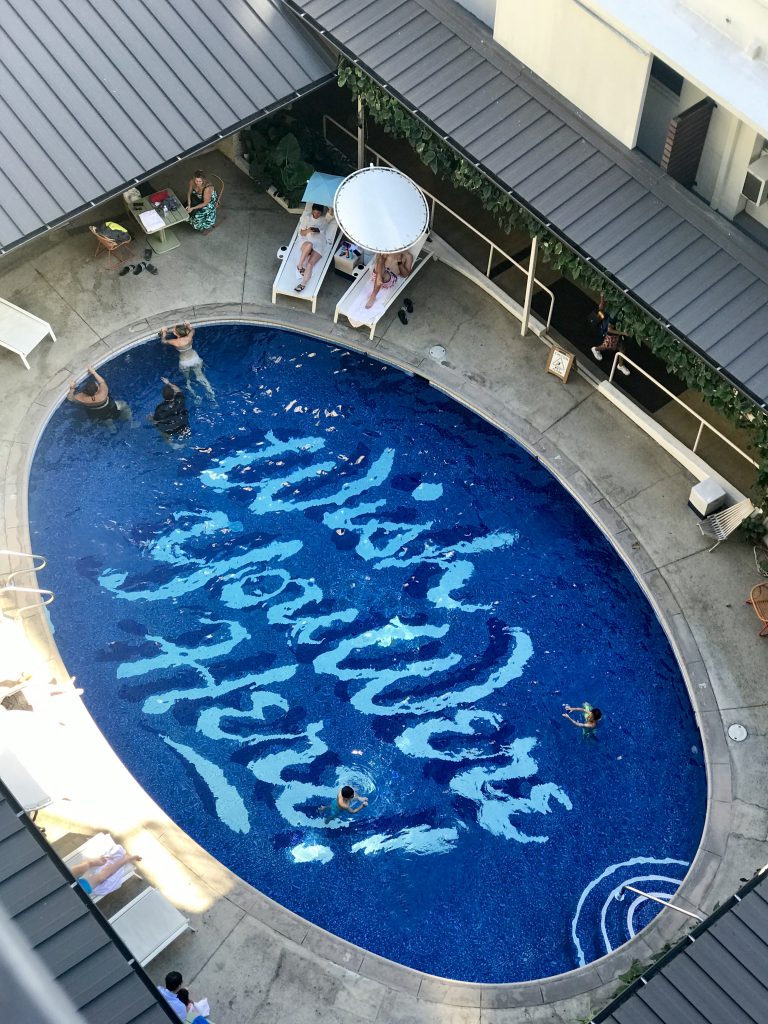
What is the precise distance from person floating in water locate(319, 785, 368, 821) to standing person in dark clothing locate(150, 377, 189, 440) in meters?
7.71

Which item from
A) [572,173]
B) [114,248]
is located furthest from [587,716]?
[114,248]

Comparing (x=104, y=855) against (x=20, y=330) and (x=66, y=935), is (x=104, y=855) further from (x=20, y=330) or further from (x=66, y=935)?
(x=20, y=330)

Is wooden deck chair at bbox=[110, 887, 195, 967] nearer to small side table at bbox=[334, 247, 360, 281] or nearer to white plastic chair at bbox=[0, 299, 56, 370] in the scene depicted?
white plastic chair at bbox=[0, 299, 56, 370]

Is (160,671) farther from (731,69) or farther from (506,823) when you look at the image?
(731,69)

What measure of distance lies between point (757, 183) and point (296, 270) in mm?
9332

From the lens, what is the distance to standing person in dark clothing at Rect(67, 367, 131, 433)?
25672 millimetres

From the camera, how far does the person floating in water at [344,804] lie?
21766 mm

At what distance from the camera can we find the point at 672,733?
893 inches

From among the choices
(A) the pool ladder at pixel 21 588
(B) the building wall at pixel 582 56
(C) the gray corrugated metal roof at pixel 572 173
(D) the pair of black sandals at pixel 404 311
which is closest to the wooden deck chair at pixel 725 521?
(C) the gray corrugated metal roof at pixel 572 173

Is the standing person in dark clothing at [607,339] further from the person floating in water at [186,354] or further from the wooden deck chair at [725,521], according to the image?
the person floating in water at [186,354]

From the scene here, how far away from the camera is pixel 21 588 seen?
2367 cm

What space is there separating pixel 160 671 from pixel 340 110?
41.4 ft

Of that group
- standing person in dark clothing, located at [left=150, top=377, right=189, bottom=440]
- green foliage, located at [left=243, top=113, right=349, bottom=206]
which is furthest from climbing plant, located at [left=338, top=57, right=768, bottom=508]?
standing person in dark clothing, located at [left=150, top=377, right=189, bottom=440]

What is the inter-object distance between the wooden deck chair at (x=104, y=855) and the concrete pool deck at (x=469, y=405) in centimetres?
Answer: 38
